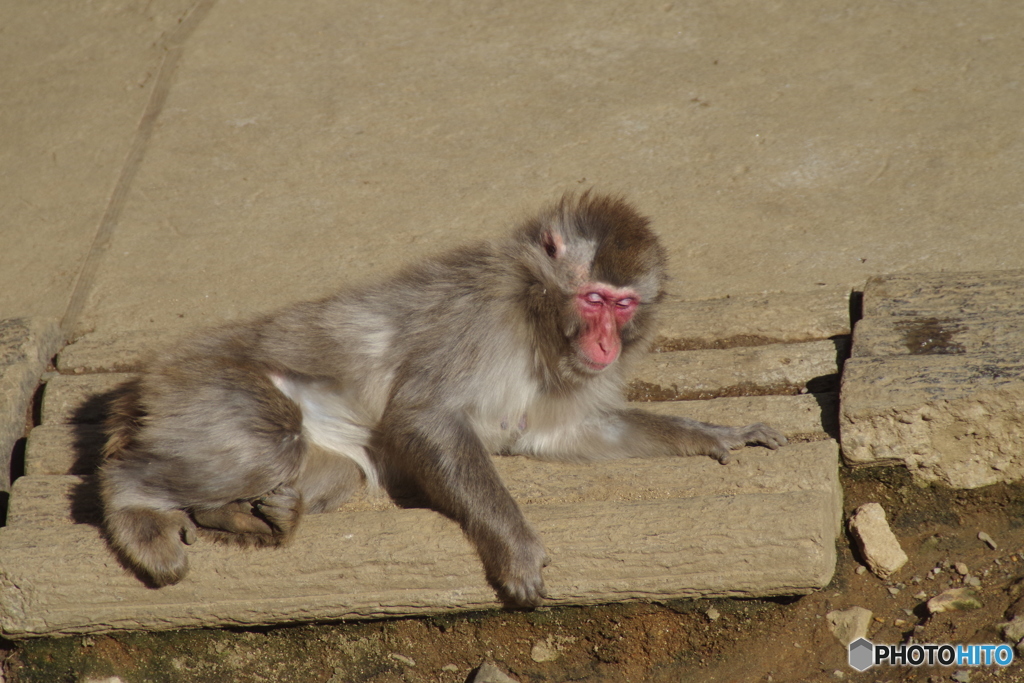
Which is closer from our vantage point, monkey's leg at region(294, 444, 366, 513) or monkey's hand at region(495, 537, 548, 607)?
monkey's hand at region(495, 537, 548, 607)

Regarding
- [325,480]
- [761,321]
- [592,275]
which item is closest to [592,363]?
[592,275]

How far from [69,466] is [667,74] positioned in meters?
4.60

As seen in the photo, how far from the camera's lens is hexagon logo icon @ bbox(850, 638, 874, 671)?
10.1 ft

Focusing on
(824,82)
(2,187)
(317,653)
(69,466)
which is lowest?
(317,653)

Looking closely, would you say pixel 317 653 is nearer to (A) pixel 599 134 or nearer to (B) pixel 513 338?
(B) pixel 513 338

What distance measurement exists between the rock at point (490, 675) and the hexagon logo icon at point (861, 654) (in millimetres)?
1039

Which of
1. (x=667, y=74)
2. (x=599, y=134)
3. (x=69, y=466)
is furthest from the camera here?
(x=667, y=74)

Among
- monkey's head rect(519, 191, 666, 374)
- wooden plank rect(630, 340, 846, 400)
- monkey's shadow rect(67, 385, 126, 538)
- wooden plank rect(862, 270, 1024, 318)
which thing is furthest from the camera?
wooden plank rect(630, 340, 846, 400)

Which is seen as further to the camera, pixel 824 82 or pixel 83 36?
pixel 83 36

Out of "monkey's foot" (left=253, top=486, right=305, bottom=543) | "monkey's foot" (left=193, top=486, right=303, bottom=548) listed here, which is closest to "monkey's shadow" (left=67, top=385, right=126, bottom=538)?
"monkey's foot" (left=193, top=486, right=303, bottom=548)

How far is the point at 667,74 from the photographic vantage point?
6.84 metres

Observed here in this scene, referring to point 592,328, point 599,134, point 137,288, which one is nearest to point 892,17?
point 599,134

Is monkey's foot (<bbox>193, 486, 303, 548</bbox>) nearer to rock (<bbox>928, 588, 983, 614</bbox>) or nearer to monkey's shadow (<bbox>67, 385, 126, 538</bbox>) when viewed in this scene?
monkey's shadow (<bbox>67, 385, 126, 538</bbox>)

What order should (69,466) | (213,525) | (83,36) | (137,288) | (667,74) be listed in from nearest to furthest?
(213,525), (69,466), (137,288), (667,74), (83,36)
